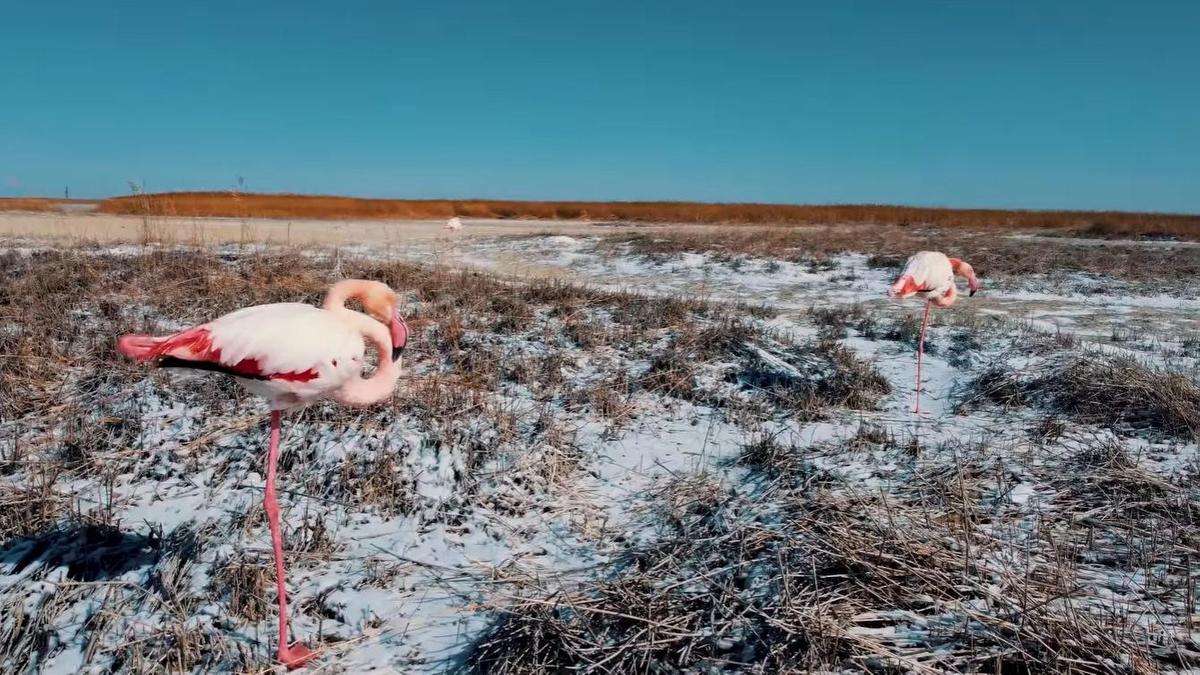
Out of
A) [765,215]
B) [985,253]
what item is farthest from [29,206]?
[985,253]

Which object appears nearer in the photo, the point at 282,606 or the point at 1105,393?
the point at 282,606

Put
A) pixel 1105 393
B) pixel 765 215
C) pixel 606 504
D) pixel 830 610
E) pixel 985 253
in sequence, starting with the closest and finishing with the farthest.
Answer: pixel 830 610
pixel 606 504
pixel 1105 393
pixel 985 253
pixel 765 215

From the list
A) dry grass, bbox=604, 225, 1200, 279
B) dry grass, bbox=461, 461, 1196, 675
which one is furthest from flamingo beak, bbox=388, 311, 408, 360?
dry grass, bbox=604, 225, 1200, 279

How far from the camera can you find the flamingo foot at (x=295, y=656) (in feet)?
9.28

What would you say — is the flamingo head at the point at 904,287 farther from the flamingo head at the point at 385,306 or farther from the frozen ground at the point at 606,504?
the flamingo head at the point at 385,306

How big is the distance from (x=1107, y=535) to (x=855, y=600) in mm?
1544

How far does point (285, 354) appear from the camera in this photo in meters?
2.92

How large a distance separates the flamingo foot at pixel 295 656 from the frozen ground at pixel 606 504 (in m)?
0.07

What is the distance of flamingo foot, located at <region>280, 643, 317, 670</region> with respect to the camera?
283cm

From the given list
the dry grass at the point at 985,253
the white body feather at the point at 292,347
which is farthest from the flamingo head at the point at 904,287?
the dry grass at the point at 985,253

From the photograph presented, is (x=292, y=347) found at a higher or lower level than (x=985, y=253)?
lower

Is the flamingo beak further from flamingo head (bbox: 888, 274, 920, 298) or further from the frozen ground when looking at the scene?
flamingo head (bbox: 888, 274, 920, 298)

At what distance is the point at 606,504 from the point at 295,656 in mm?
1856

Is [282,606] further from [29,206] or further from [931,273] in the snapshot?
[29,206]
